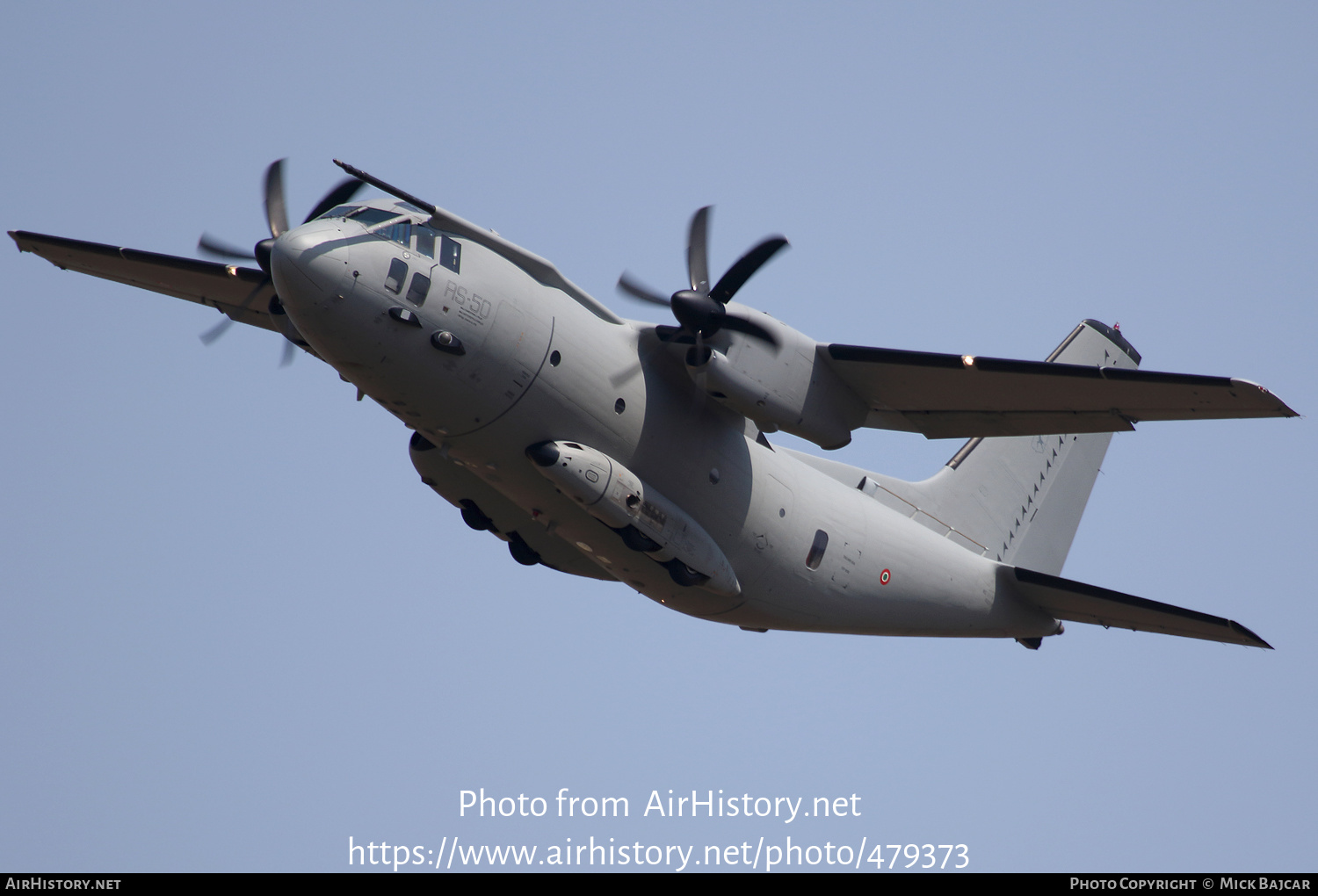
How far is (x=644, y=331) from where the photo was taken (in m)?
16.5

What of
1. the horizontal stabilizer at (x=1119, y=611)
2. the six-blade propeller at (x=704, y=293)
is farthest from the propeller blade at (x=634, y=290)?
the horizontal stabilizer at (x=1119, y=611)

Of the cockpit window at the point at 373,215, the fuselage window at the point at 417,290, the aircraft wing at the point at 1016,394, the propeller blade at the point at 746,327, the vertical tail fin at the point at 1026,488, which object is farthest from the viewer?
the vertical tail fin at the point at 1026,488

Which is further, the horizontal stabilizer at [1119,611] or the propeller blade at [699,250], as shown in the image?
the horizontal stabilizer at [1119,611]

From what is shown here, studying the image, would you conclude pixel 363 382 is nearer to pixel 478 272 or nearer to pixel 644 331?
pixel 478 272

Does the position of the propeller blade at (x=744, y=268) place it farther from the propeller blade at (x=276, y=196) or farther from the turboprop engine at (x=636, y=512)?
the propeller blade at (x=276, y=196)

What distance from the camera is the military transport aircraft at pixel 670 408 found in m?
14.5

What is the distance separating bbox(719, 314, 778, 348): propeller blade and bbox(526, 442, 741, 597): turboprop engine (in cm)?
232

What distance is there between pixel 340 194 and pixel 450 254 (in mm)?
2691

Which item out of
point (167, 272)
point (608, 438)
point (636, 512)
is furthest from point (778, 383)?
point (167, 272)

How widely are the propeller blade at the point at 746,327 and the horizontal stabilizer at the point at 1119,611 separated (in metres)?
7.11

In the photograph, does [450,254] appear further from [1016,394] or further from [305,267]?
[1016,394]

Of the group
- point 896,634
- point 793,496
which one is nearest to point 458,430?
point 793,496

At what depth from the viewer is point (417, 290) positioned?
1445cm
